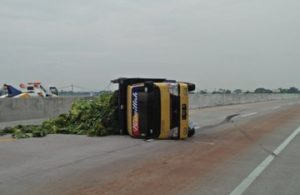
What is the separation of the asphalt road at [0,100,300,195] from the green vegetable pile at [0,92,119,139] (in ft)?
2.15

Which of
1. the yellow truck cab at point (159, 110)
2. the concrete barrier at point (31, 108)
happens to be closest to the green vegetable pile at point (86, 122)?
the yellow truck cab at point (159, 110)

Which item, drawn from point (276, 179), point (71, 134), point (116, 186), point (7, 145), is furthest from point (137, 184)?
point (71, 134)

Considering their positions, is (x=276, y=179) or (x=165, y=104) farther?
(x=165, y=104)

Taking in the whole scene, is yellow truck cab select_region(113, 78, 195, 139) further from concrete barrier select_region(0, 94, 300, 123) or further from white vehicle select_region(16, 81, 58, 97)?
white vehicle select_region(16, 81, 58, 97)

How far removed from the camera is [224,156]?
36.2 ft

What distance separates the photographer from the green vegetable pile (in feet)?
49.1

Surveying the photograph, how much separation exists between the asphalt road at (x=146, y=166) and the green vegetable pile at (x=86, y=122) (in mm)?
655

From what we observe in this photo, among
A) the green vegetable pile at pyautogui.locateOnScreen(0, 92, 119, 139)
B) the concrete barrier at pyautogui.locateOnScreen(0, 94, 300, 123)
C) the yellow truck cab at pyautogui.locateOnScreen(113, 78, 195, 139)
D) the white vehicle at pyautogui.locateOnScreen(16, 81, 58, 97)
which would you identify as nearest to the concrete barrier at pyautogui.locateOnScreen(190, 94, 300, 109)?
the white vehicle at pyautogui.locateOnScreen(16, 81, 58, 97)

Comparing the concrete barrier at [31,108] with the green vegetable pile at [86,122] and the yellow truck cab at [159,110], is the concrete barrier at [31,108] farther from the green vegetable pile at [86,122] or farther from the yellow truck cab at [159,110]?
the yellow truck cab at [159,110]

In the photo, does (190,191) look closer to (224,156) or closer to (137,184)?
(137,184)

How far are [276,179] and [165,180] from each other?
1.87 metres

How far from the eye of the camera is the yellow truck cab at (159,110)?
537 inches

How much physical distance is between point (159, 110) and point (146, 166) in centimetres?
422

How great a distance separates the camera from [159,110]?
13609 mm
